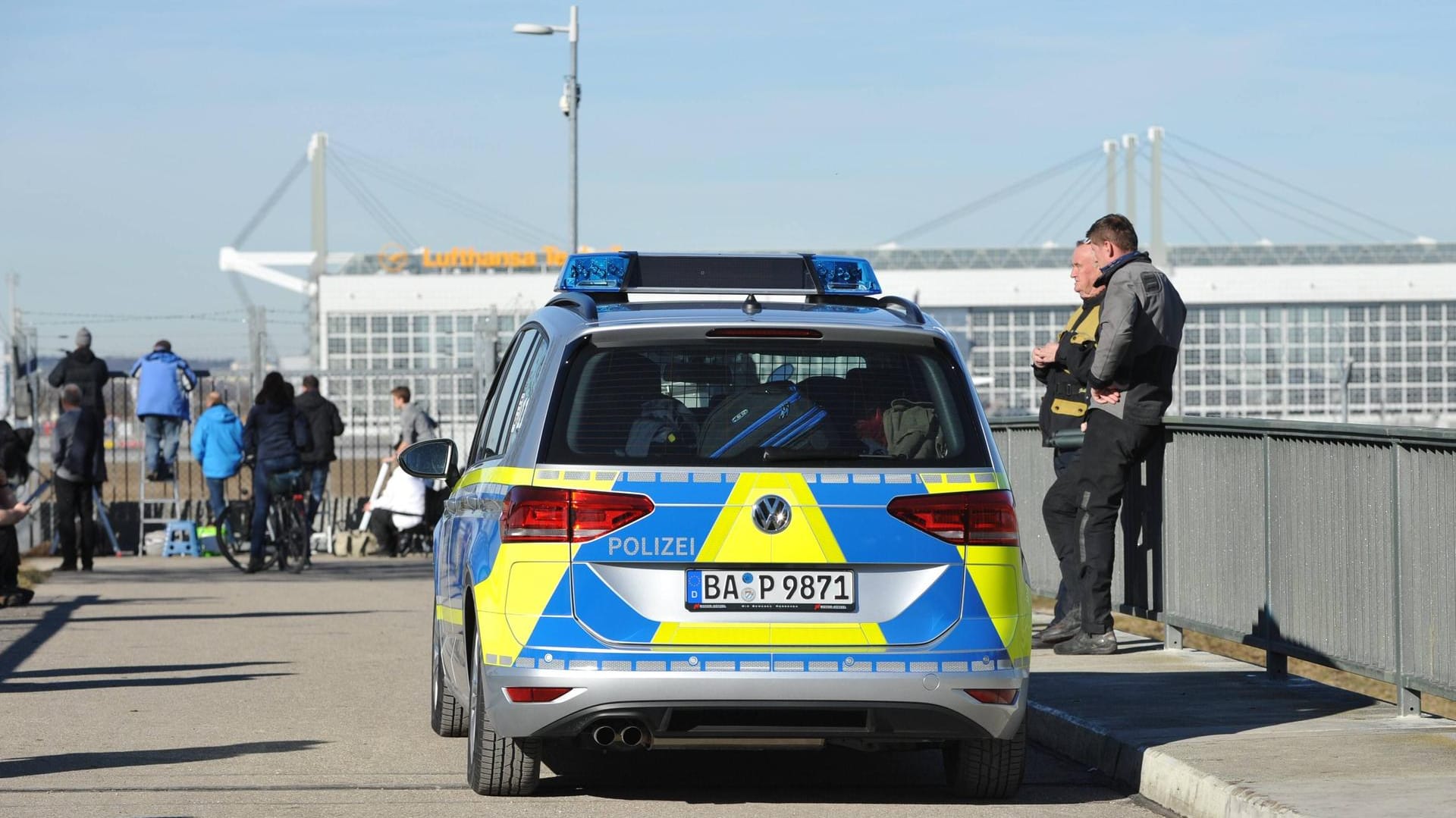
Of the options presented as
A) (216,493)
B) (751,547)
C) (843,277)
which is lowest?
(216,493)

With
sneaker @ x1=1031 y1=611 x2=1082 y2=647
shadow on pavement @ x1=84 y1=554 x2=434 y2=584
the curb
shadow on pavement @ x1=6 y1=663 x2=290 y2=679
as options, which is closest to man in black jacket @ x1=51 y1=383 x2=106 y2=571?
shadow on pavement @ x1=84 y1=554 x2=434 y2=584

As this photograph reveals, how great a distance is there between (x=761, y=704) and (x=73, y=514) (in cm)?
1528

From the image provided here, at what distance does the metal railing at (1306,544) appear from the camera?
775cm

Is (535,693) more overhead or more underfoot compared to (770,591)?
more underfoot

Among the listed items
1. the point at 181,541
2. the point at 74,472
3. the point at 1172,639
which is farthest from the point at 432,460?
the point at 181,541

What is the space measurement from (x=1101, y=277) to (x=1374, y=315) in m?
119

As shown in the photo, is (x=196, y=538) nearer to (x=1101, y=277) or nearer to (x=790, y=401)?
(x=1101, y=277)

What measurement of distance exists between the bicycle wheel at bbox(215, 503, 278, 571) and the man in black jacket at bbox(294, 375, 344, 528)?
2.47 ft

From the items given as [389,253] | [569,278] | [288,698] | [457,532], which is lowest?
[288,698]

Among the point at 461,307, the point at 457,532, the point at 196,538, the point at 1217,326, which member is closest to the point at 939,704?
the point at 457,532

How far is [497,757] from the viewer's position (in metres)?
7.00

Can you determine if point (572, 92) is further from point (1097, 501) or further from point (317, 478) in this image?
point (1097, 501)

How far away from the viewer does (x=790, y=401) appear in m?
6.62

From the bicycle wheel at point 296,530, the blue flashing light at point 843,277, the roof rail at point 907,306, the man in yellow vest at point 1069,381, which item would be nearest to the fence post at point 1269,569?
the man in yellow vest at point 1069,381
